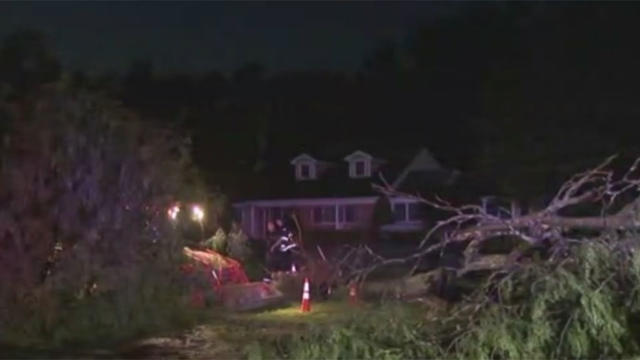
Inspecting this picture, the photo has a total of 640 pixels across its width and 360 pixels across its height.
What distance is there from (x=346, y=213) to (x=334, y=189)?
1.24 meters

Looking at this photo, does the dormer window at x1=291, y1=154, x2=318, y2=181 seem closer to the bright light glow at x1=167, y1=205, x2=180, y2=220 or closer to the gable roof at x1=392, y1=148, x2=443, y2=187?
the gable roof at x1=392, y1=148, x2=443, y2=187

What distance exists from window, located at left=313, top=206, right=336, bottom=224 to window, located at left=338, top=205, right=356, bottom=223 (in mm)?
324

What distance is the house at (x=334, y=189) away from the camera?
4288 cm

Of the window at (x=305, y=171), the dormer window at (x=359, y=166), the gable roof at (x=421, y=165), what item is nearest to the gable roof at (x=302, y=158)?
the window at (x=305, y=171)

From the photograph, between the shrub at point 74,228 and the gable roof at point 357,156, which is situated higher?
the gable roof at point 357,156

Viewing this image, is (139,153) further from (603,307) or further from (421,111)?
(421,111)

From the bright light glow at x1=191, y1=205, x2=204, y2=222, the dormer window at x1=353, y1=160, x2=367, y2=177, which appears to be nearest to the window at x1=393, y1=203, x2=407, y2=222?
the dormer window at x1=353, y1=160, x2=367, y2=177

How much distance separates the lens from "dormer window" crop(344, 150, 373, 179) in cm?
4509

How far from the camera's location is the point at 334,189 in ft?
146

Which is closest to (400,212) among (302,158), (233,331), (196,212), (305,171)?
(305,171)

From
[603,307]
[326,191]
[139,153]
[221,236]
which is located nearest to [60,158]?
[139,153]

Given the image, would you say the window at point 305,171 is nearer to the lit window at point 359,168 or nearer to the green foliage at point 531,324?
the lit window at point 359,168

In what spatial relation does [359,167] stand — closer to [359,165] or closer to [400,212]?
[359,165]

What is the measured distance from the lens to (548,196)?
23.8 meters
